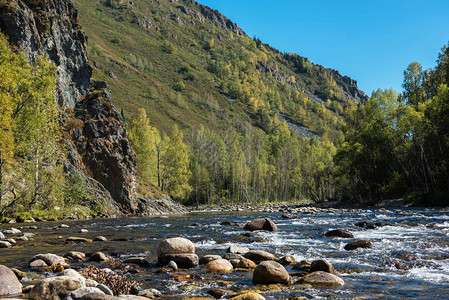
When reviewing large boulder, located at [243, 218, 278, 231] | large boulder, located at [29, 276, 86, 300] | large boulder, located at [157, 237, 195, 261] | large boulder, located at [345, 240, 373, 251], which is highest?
large boulder, located at [29, 276, 86, 300]

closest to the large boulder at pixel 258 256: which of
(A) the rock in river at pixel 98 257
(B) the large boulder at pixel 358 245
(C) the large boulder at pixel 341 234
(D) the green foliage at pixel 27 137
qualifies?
(B) the large boulder at pixel 358 245

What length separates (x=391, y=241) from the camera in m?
13.7

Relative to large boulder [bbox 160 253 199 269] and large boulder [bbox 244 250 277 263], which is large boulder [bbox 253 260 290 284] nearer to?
large boulder [bbox 160 253 199 269]

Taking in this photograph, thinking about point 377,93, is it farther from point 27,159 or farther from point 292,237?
point 27,159

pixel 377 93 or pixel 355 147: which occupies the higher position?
pixel 377 93

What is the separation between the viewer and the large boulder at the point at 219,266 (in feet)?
29.7

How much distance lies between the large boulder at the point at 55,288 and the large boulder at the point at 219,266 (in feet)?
13.4

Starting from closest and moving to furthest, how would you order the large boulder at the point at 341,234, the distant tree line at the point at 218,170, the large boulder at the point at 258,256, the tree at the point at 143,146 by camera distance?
the large boulder at the point at 258,256
the large boulder at the point at 341,234
the tree at the point at 143,146
the distant tree line at the point at 218,170

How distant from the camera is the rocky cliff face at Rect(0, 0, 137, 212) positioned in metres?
35.8

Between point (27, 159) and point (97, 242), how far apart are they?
17319mm

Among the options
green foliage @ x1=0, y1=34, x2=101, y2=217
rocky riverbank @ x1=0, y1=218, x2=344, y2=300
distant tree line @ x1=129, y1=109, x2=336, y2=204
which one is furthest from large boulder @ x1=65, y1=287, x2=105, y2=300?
distant tree line @ x1=129, y1=109, x2=336, y2=204

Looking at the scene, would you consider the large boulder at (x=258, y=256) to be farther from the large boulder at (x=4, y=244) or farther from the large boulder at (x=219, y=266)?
the large boulder at (x=4, y=244)

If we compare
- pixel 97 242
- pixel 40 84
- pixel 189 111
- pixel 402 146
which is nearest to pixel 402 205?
pixel 402 146

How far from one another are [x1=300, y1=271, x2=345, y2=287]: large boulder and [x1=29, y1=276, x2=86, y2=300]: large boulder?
5.27 m
